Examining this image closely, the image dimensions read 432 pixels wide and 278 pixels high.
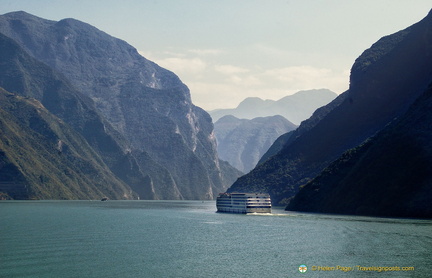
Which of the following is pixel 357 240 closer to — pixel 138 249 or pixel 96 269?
pixel 138 249

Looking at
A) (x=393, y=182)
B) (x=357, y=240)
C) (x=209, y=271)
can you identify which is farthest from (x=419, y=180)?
(x=209, y=271)

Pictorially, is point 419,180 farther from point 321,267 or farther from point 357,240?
point 321,267

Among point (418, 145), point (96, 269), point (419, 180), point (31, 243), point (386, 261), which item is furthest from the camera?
point (418, 145)

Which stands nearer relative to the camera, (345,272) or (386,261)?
(345,272)

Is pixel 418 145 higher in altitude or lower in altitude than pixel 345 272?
higher

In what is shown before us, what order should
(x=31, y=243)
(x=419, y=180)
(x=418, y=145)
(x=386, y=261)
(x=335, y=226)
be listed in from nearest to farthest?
(x=386, y=261) → (x=31, y=243) → (x=335, y=226) → (x=419, y=180) → (x=418, y=145)

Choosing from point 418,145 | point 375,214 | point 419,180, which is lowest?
point 375,214
